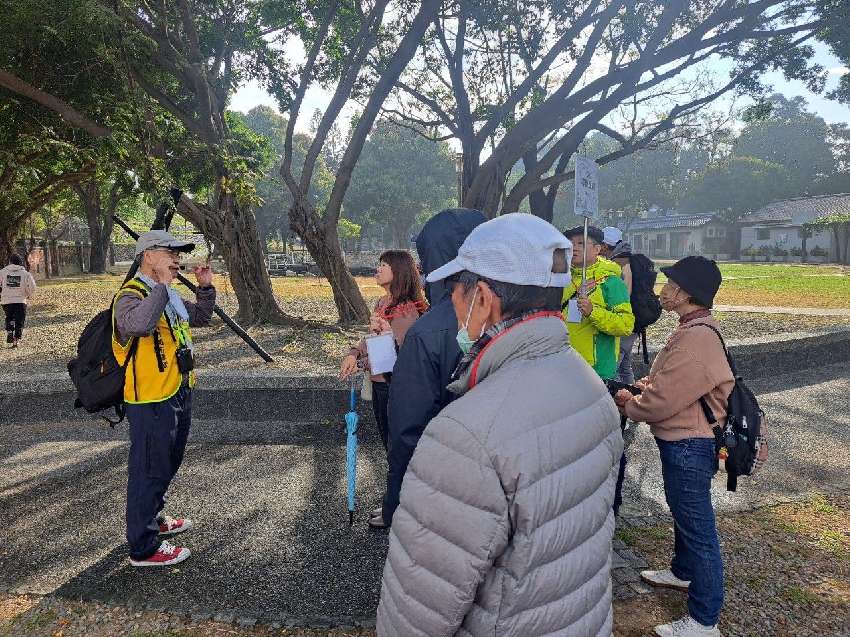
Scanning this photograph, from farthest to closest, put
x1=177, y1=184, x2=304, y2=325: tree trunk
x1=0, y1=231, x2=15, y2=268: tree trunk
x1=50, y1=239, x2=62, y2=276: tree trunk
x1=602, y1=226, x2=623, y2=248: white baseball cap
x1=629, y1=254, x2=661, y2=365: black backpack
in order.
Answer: x1=50, y1=239, x2=62, y2=276: tree trunk → x1=0, y1=231, x2=15, y2=268: tree trunk → x1=177, y1=184, x2=304, y2=325: tree trunk → x1=629, y1=254, x2=661, y2=365: black backpack → x1=602, y1=226, x2=623, y2=248: white baseball cap

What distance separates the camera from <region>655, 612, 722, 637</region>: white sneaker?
8.42ft

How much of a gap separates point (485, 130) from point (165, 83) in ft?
22.6

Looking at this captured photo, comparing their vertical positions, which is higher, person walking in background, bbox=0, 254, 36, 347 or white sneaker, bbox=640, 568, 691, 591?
person walking in background, bbox=0, 254, 36, 347

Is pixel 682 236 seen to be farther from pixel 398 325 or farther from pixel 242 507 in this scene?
pixel 242 507

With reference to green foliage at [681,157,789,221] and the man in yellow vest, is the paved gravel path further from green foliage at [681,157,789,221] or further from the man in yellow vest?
green foliage at [681,157,789,221]

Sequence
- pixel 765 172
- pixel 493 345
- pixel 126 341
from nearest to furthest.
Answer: pixel 493 345 < pixel 126 341 < pixel 765 172

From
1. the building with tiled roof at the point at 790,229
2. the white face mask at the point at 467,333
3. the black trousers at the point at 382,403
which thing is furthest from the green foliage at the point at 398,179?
the white face mask at the point at 467,333

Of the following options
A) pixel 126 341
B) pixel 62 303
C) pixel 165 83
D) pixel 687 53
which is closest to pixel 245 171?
pixel 165 83

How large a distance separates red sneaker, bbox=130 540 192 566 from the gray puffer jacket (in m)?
2.31

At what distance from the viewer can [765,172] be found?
53.2 meters

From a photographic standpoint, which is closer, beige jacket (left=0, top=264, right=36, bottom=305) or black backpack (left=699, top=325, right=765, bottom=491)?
black backpack (left=699, top=325, right=765, bottom=491)

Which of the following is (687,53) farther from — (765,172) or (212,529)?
(765,172)

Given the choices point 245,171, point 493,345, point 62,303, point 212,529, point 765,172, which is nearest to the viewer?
point 493,345

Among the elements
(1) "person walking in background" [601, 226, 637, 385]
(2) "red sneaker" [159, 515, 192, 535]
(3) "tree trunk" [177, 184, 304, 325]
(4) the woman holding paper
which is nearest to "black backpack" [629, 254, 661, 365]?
(1) "person walking in background" [601, 226, 637, 385]
